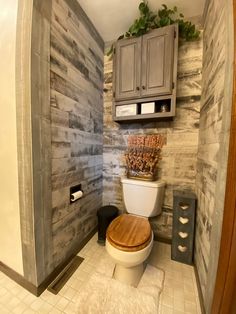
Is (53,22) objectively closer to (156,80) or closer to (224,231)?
(156,80)

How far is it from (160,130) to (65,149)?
1005 mm

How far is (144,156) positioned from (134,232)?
29.8 inches

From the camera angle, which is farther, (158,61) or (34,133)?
(158,61)

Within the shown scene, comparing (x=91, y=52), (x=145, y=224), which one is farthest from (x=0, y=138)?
(x=145, y=224)

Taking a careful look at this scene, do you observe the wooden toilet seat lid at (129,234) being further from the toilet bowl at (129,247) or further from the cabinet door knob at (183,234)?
the cabinet door knob at (183,234)

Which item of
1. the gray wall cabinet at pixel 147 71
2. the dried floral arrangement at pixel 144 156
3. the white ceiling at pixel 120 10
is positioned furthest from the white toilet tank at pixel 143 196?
the white ceiling at pixel 120 10

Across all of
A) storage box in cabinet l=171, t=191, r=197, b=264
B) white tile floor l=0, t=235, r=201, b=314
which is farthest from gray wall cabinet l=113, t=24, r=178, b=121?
white tile floor l=0, t=235, r=201, b=314

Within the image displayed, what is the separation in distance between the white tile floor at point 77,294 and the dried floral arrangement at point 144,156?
0.85 m

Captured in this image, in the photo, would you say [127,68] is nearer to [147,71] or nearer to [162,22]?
[147,71]

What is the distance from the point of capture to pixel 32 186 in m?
1.00

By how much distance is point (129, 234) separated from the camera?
3.89 feet

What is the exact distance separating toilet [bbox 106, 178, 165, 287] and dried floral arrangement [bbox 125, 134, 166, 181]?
123 millimetres

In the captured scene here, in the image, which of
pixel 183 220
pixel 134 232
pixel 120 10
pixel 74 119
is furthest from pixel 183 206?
pixel 120 10

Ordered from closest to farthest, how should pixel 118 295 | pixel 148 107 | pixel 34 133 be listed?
pixel 34 133 < pixel 118 295 < pixel 148 107
